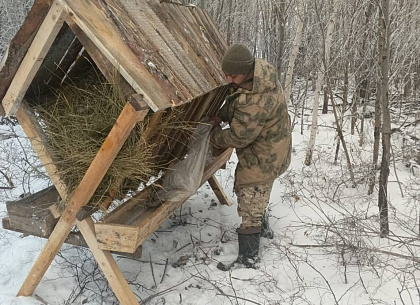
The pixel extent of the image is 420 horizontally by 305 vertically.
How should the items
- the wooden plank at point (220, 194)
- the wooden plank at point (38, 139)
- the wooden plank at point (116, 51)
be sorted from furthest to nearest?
the wooden plank at point (220, 194) < the wooden plank at point (38, 139) < the wooden plank at point (116, 51)

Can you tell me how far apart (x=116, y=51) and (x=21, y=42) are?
0.74 meters

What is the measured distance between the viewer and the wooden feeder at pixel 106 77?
2.54 m

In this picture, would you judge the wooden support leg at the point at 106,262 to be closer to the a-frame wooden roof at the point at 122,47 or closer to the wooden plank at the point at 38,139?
the wooden plank at the point at 38,139

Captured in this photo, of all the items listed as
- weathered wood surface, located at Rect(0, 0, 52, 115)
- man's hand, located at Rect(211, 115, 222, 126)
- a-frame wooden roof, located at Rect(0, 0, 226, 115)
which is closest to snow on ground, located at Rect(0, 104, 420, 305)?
weathered wood surface, located at Rect(0, 0, 52, 115)

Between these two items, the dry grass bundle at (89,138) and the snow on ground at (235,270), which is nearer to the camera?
the dry grass bundle at (89,138)

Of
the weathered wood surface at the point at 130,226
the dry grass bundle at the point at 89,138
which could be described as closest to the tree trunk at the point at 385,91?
the weathered wood surface at the point at 130,226

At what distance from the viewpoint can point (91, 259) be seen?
12.9 ft

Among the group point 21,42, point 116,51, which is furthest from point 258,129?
point 21,42

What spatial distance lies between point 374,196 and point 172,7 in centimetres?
381

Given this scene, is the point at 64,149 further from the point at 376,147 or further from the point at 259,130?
the point at 376,147

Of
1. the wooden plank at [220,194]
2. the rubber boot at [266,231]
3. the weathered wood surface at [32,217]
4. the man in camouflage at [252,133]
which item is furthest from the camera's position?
the wooden plank at [220,194]

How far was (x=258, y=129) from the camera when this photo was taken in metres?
3.61

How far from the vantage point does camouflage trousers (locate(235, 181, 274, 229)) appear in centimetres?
394

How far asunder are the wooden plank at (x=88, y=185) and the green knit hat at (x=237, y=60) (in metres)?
1.16
